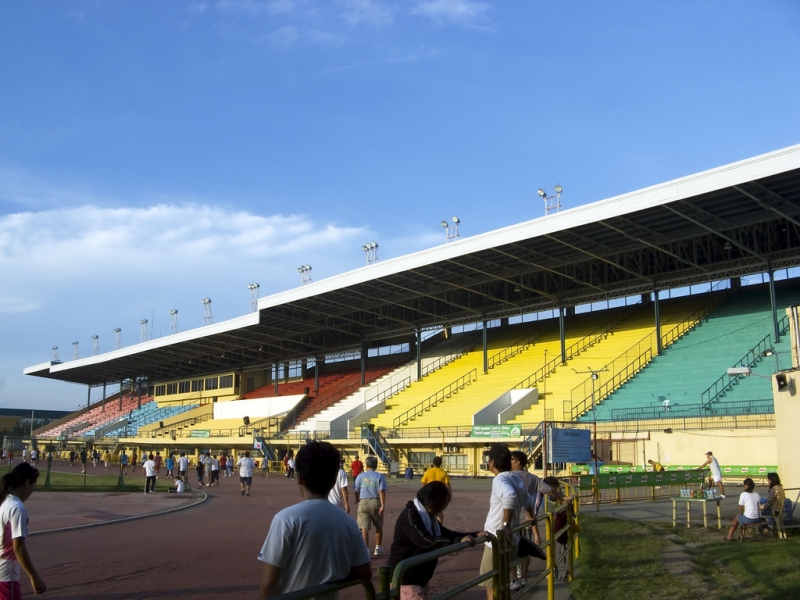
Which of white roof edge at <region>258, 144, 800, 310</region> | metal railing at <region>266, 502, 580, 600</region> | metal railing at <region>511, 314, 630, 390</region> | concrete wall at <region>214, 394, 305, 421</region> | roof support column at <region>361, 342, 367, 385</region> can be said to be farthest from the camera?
concrete wall at <region>214, 394, 305, 421</region>

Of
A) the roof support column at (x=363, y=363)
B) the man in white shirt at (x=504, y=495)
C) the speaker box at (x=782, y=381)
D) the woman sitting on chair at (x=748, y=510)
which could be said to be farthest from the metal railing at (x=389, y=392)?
the man in white shirt at (x=504, y=495)

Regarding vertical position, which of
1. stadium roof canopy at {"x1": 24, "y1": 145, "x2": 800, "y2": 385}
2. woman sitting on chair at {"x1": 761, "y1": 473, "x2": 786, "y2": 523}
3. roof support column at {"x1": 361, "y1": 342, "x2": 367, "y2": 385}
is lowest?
woman sitting on chair at {"x1": 761, "y1": 473, "x2": 786, "y2": 523}

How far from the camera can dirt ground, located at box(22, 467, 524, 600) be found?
34.4 feet

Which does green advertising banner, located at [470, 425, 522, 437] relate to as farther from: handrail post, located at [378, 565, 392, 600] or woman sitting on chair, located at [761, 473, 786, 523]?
handrail post, located at [378, 565, 392, 600]

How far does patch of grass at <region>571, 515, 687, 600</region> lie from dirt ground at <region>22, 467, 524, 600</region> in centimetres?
126

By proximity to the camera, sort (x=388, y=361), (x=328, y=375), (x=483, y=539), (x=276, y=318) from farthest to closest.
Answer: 1. (x=328, y=375)
2. (x=388, y=361)
3. (x=276, y=318)
4. (x=483, y=539)

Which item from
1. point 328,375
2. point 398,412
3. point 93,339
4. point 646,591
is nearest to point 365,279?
point 398,412

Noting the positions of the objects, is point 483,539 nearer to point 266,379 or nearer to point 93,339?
point 266,379

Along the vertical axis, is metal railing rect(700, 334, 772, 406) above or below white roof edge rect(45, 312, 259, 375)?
below

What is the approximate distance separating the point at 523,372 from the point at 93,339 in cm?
7309

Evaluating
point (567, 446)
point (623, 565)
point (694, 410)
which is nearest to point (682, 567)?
point (623, 565)

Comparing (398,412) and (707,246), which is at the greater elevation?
(707,246)

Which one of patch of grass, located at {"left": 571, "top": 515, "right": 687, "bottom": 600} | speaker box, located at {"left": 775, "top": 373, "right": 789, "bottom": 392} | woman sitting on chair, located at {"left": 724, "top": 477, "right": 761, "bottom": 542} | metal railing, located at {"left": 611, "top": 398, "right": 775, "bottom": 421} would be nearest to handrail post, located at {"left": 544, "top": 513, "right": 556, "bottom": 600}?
patch of grass, located at {"left": 571, "top": 515, "right": 687, "bottom": 600}

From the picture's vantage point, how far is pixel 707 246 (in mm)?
39562
